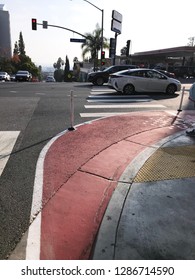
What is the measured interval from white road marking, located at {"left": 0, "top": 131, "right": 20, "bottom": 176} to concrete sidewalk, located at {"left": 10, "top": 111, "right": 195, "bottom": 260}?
2.50 ft

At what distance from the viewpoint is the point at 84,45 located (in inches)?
1970

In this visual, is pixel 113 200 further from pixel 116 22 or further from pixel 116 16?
pixel 116 16

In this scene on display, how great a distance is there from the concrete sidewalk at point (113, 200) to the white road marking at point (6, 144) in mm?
762

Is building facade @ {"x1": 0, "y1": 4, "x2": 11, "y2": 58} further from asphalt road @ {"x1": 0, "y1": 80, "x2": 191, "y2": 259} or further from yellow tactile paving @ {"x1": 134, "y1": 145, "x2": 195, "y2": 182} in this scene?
yellow tactile paving @ {"x1": 134, "y1": 145, "x2": 195, "y2": 182}

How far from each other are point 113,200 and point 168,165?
1787mm

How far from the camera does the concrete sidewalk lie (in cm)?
326

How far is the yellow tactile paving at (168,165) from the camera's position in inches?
200

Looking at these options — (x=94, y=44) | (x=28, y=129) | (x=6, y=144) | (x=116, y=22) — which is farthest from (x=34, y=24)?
(x=6, y=144)

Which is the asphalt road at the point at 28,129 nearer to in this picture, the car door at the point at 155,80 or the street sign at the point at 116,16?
the car door at the point at 155,80

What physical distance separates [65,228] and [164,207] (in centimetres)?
147

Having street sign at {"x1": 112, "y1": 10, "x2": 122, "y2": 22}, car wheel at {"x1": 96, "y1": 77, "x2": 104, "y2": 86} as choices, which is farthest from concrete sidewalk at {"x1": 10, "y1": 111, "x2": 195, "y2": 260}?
street sign at {"x1": 112, "y1": 10, "x2": 122, "y2": 22}

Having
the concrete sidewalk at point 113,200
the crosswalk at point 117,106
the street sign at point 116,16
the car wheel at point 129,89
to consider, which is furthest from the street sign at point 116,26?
the concrete sidewalk at point 113,200

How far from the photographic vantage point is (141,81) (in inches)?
644

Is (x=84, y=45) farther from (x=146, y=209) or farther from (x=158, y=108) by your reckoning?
(x=146, y=209)
